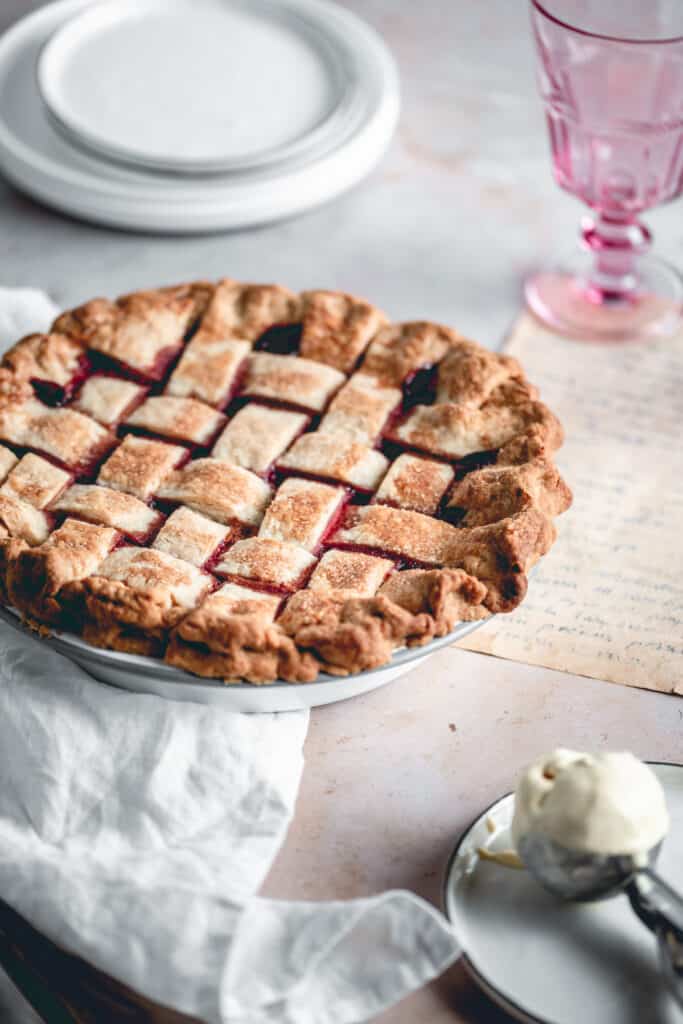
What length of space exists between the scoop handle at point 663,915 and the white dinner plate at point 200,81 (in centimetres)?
128

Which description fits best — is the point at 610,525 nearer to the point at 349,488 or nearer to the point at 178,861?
the point at 349,488

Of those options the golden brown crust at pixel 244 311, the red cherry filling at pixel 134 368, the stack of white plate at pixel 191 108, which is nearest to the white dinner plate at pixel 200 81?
the stack of white plate at pixel 191 108

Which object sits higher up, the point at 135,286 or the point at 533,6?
the point at 533,6

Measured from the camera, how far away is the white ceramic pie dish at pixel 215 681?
1166 mm

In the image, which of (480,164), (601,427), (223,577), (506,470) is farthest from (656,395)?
(223,577)

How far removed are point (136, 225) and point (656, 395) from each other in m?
0.84

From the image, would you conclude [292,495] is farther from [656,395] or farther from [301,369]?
[656,395]

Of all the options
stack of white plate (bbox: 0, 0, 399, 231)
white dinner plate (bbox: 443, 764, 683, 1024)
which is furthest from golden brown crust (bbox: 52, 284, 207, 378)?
white dinner plate (bbox: 443, 764, 683, 1024)

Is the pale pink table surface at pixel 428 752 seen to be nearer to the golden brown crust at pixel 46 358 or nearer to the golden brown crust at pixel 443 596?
the golden brown crust at pixel 443 596

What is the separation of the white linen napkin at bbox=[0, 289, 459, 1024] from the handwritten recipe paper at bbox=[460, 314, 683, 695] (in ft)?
1.11

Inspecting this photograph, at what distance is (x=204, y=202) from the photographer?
6.33 ft

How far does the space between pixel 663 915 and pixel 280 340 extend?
0.86 m

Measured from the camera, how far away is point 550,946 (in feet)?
3.49

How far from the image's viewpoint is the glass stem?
185 cm
